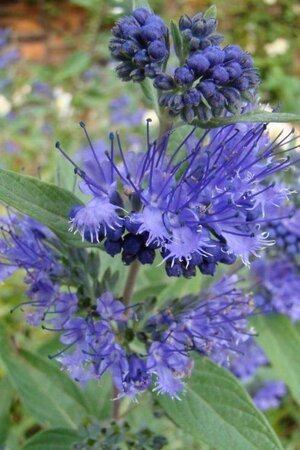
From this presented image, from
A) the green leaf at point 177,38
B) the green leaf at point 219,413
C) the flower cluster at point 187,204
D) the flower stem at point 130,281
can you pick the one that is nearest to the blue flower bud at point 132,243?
the flower cluster at point 187,204

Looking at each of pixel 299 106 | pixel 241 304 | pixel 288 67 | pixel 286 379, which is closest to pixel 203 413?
pixel 241 304

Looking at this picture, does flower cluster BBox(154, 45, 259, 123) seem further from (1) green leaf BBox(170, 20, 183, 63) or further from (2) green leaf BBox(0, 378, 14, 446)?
(2) green leaf BBox(0, 378, 14, 446)

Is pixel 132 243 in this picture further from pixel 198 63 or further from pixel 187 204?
pixel 198 63

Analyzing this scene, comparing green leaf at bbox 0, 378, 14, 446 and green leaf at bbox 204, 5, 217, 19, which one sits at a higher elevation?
green leaf at bbox 204, 5, 217, 19

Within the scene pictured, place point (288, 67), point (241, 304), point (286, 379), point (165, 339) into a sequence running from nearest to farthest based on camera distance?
point (165, 339), point (241, 304), point (286, 379), point (288, 67)

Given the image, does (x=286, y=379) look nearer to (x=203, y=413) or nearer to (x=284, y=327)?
(x=284, y=327)

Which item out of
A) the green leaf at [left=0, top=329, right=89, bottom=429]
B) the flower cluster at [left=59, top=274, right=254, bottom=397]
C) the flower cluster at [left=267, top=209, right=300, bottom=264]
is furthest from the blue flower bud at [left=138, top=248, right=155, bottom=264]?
the flower cluster at [left=267, top=209, right=300, bottom=264]
